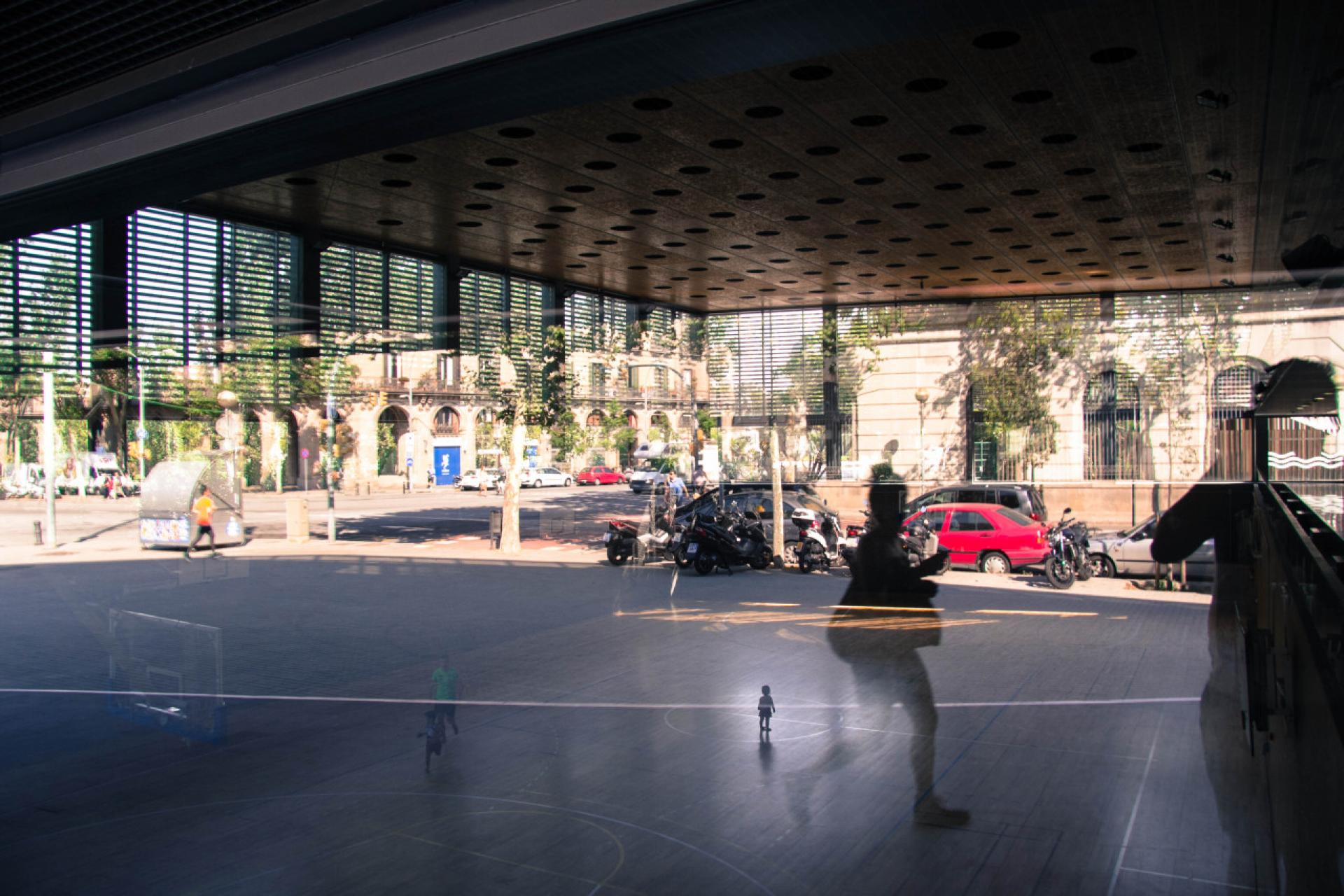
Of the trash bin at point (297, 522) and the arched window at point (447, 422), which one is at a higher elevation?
the arched window at point (447, 422)

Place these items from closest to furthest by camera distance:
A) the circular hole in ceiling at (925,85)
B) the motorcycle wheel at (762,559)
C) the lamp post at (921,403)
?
the circular hole in ceiling at (925,85), the lamp post at (921,403), the motorcycle wheel at (762,559)

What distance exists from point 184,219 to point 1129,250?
6496mm

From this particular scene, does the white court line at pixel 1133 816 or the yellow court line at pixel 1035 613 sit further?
the yellow court line at pixel 1035 613

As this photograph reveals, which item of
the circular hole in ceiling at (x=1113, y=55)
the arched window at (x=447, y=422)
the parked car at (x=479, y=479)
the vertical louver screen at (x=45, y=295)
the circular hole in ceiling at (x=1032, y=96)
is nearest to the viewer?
the circular hole in ceiling at (x=1113, y=55)

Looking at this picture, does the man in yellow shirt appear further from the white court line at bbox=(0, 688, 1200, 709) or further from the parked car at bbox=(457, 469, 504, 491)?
the white court line at bbox=(0, 688, 1200, 709)

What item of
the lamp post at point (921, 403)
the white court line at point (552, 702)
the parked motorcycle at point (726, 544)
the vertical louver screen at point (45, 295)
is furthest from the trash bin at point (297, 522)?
the vertical louver screen at point (45, 295)

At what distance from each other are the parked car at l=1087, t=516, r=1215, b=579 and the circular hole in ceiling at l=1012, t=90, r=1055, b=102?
25.6ft

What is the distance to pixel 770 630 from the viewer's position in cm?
955

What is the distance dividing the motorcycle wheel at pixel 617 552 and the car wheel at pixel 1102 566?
20.0 feet

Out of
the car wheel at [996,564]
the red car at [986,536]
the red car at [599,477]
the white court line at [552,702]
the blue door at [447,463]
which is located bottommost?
the white court line at [552,702]

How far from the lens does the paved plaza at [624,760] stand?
4.02 metres

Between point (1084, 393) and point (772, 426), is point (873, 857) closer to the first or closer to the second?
→ point (1084, 393)

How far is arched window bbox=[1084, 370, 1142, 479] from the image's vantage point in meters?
7.48

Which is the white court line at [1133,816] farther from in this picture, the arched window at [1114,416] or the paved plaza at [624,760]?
the arched window at [1114,416]
